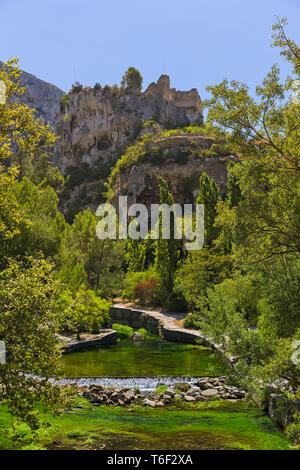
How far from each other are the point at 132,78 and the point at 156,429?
77.4 m

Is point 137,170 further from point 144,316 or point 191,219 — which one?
point 144,316

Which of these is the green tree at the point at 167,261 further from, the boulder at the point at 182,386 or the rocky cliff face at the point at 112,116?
the rocky cliff face at the point at 112,116

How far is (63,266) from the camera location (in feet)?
80.8

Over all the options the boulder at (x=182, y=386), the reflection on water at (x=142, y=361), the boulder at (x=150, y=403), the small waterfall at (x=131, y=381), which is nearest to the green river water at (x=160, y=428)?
the boulder at (x=150, y=403)

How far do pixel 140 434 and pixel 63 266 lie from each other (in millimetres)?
17209

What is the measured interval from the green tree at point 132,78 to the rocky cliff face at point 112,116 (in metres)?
3.17

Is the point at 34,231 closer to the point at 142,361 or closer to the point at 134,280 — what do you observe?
the point at 142,361

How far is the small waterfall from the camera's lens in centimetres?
1300

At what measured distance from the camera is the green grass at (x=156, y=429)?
769 centimetres

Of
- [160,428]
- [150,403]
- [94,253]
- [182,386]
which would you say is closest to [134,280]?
[94,253]

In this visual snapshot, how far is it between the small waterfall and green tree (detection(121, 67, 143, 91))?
71.9 m

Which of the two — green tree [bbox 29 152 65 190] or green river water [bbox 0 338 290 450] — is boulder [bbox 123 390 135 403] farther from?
green tree [bbox 29 152 65 190]

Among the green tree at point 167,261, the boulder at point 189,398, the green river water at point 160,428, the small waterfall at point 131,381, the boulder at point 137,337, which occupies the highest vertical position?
the green tree at point 167,261
